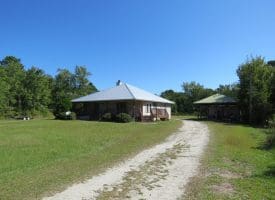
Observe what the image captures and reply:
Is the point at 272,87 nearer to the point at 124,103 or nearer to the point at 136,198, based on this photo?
the point at 124,103

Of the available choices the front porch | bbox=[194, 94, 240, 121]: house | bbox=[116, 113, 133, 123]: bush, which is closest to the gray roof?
the front porch

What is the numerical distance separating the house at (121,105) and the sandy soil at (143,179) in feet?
77.8

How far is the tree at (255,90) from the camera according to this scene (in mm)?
38562

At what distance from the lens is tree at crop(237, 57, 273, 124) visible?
3856 cm

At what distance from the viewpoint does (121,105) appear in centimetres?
3806

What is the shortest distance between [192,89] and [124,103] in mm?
53004

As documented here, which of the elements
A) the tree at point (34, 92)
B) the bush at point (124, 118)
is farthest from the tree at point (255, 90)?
the tree at point (34, 92)

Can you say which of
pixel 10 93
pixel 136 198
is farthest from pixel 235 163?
pixel 10 93

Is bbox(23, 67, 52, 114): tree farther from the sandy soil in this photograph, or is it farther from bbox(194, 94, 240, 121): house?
the sandy soil

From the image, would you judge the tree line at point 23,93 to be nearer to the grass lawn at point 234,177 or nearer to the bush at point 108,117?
the bush at point 108,117

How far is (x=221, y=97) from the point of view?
166 feet

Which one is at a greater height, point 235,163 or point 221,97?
point 221,97

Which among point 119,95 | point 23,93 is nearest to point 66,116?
point 119,95

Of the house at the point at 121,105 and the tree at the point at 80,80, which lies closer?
the house at the point at 121,105
